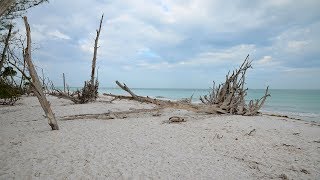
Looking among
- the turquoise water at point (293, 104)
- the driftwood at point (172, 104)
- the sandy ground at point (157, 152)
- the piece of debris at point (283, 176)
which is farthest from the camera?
the turquoise water at point (293, 104)

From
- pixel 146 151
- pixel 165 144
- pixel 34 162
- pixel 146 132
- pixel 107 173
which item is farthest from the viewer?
pixel 146 132

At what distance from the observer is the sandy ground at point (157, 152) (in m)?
3.79

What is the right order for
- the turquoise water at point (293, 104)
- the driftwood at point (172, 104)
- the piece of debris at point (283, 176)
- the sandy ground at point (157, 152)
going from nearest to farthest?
the piece of debris at point (283, 176) < the sandy ground at point (157, 152) < the driftwood at point (172, 104) < the turquoise water at point (293, 104)

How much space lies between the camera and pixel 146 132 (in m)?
6.45

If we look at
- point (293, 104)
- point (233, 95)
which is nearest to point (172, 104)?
point (233, 95)

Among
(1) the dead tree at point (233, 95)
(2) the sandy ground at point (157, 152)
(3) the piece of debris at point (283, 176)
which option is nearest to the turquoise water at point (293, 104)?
(1) the dead tree at point (233, 95)

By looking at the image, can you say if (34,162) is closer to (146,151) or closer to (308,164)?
(146,151)

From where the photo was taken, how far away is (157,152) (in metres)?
4.73

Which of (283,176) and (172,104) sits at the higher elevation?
(172,104)

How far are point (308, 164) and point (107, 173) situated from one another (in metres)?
3.47

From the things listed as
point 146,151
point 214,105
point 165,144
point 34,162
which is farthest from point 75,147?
point 214,105

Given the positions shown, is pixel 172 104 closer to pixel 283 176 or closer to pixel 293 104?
pixel 283 176

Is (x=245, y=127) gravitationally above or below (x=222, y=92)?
below

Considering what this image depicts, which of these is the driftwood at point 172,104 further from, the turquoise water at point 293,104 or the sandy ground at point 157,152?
the turquoise water at point 293,104
